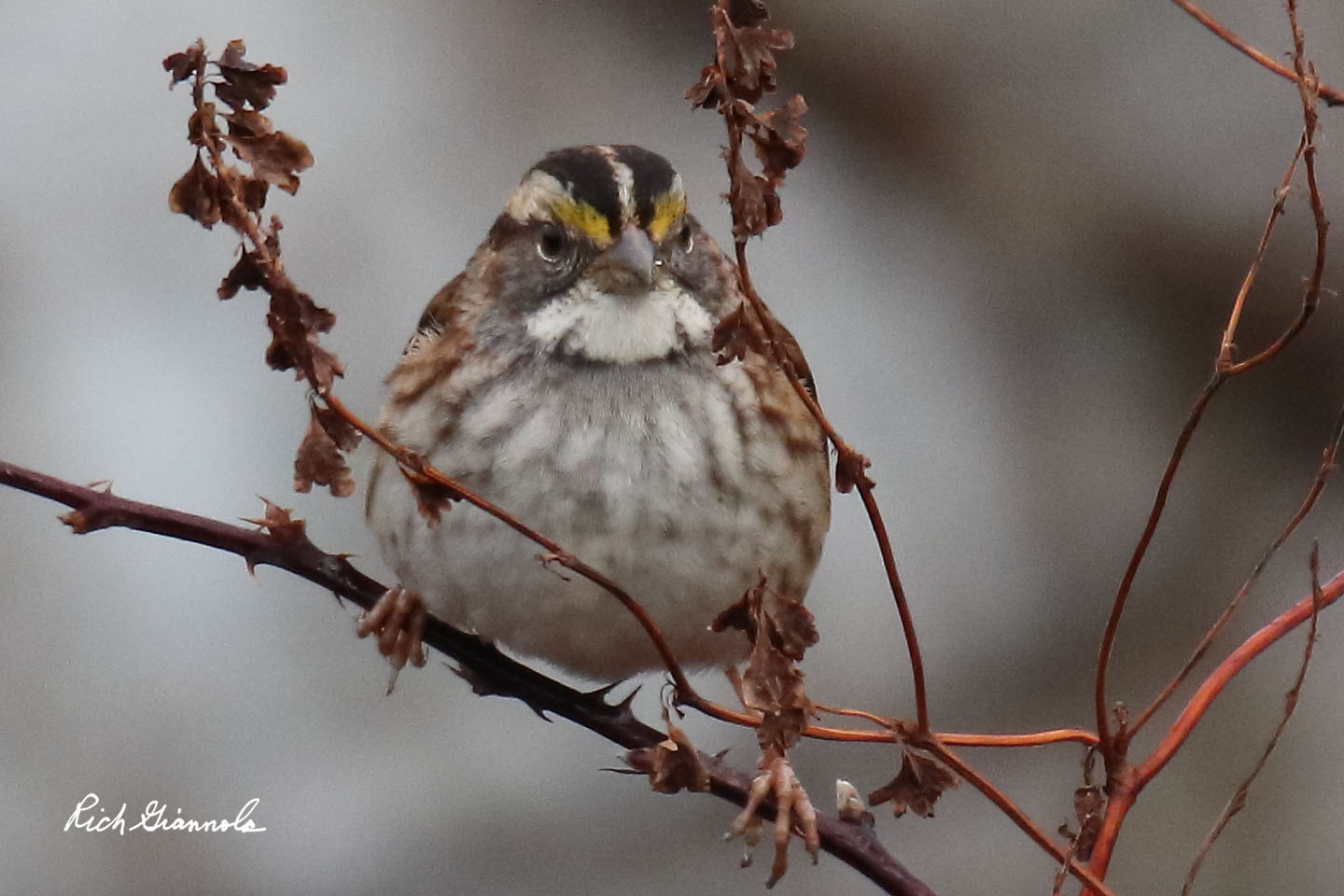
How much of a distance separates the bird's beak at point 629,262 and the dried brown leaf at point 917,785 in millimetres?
1447

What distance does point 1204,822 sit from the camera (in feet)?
26.7

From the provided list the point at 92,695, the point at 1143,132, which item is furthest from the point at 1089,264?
the point at 92,695

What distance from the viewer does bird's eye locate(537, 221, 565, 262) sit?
4.41 meters

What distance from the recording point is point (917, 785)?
3121mm

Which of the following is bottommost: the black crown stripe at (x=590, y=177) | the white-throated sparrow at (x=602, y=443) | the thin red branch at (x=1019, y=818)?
the thin red branch at (x=1019, y=818)

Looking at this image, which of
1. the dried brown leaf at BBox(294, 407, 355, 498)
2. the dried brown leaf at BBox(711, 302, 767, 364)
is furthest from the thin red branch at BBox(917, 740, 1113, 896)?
the dried brown leaf at BBox(294, 407, 355, 498)

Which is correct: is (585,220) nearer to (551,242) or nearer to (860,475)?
(551,242)

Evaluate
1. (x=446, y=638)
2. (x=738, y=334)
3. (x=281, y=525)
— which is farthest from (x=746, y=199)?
(x=446, y=638)

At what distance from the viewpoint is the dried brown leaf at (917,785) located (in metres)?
3.11

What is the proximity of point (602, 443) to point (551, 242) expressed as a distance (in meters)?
0.47

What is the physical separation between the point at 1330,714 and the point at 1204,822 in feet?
2.56

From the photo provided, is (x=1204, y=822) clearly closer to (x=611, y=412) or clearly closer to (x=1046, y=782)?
(x=1046, y=782)

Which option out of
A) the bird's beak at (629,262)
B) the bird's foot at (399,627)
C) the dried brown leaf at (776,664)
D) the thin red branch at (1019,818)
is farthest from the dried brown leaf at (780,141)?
the bird's foot at (399,627)

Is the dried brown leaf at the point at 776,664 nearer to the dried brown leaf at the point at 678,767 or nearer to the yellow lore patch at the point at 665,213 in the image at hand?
the dried brown leaf at the point at 678,767
